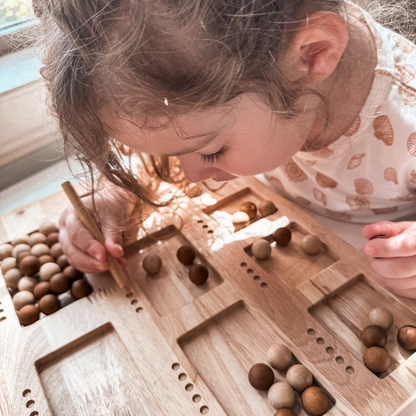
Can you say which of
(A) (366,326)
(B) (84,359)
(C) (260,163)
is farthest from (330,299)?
(B) (84,359)

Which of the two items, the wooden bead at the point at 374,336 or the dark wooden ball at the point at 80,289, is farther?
the dark wooden ball at the point at 80,289

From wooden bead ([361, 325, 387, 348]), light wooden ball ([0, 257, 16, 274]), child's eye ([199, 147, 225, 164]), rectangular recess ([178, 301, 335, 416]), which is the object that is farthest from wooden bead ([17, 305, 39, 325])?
wooden bead ([361, 325, 387, 348])

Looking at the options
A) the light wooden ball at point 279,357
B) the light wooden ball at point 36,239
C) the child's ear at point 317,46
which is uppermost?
the child's ear at point 317,46

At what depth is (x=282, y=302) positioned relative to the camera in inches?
21.0

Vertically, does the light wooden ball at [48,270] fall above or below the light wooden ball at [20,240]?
below

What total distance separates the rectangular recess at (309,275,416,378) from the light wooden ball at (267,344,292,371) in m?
0.07

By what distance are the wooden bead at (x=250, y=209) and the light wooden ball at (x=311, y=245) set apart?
0.10 m

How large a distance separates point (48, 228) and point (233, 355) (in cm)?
38

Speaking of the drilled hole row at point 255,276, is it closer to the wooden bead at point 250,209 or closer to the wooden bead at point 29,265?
the wooden bead at point 250,209

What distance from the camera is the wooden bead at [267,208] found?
0.67m

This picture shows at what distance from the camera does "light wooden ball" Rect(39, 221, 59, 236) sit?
70 cm

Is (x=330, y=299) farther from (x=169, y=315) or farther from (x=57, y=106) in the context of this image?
(x=57, y=106)

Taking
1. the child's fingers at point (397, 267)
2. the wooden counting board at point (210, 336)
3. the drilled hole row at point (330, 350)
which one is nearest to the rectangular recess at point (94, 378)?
the wooden counting board at point (210, 336)

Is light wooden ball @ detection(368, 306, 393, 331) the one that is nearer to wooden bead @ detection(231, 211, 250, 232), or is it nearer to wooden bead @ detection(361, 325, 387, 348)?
wooden bead @ detection(361, 325, 387, 348)
